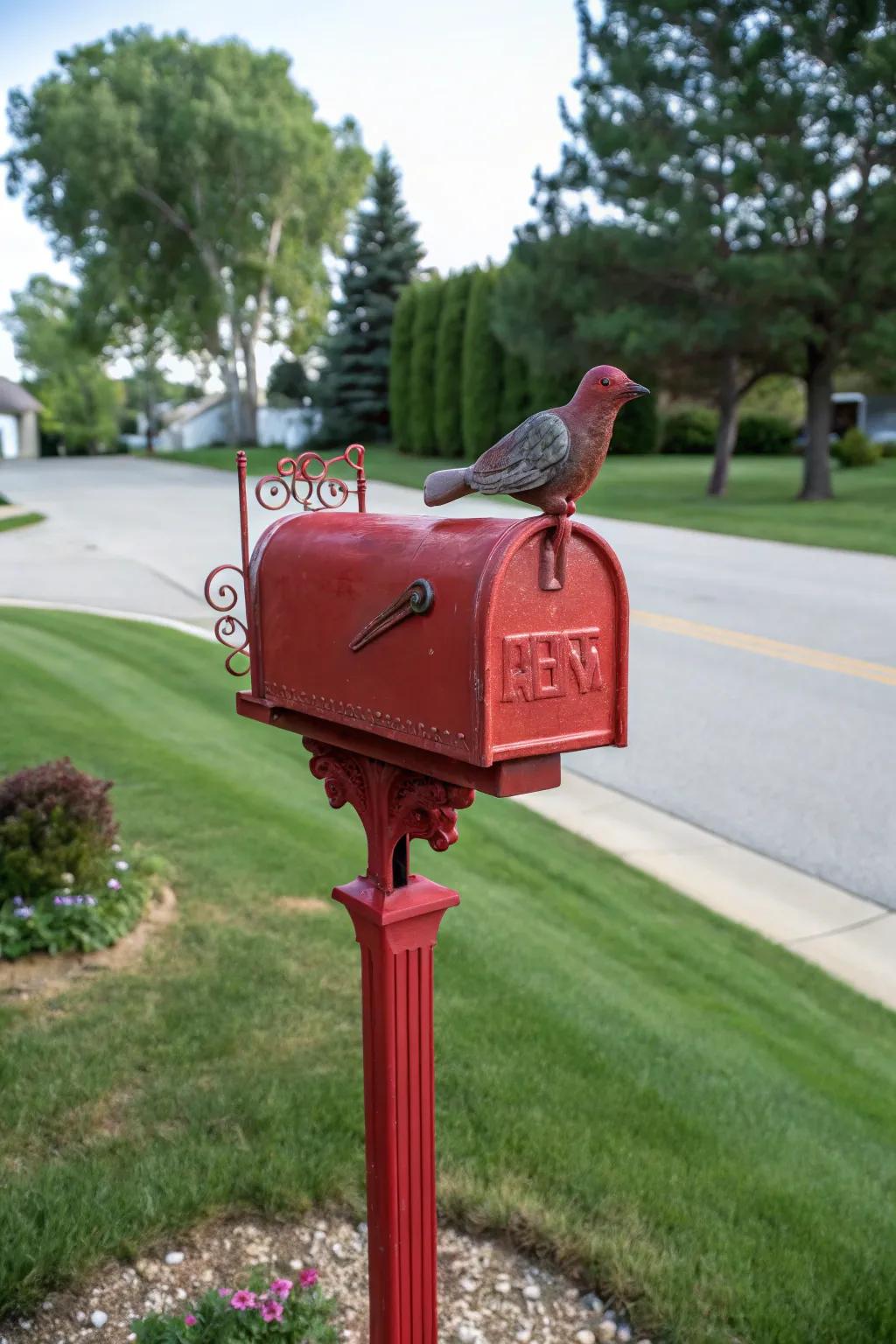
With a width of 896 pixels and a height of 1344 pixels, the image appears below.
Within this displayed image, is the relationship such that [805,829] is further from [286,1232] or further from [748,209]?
[748,209]

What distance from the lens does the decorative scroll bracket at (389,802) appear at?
2.02m

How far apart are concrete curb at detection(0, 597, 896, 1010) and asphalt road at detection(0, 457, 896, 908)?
16cm

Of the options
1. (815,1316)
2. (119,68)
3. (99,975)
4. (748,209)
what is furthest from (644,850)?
(119,68)

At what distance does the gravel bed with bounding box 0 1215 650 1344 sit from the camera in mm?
2602

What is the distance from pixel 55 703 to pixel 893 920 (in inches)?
191

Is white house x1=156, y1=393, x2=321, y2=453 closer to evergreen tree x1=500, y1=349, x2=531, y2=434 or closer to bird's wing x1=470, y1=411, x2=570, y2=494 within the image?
evergreen tree x1=500, y1=349, x2=531, y2=434

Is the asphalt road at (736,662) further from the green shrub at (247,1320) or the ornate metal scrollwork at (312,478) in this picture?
the ornate metal scrollwork at (312,478)

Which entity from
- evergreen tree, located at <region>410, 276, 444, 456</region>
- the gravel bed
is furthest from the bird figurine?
evergreen tree, located at <region>410, 276, 444, 456</region>

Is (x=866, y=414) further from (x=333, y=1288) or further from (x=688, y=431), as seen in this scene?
(x=333, y=1288)

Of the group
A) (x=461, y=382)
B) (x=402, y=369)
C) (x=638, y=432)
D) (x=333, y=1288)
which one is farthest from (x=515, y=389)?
(x=333, y=1288)

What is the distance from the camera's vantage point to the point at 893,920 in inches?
211

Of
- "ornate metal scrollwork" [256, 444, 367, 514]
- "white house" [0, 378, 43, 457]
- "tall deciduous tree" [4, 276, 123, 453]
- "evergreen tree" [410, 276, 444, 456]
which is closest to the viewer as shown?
"ornate metal scrollwork" [256, 444, 367, 514]

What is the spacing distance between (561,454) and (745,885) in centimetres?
446

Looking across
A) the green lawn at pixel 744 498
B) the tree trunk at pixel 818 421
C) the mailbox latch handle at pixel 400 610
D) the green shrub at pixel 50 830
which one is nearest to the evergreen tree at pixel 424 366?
the green lawn at pixel 744 498
